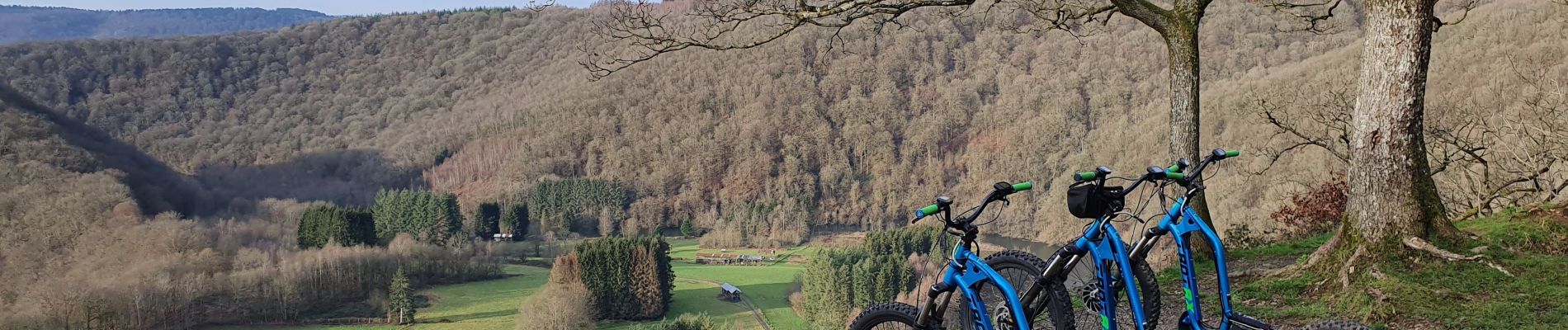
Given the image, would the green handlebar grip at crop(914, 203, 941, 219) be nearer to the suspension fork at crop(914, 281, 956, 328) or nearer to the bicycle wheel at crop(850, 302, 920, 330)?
the suspension fork at crop(914, 281, 956, 328)

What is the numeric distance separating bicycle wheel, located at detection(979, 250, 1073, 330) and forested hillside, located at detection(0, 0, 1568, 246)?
49078 millimetres

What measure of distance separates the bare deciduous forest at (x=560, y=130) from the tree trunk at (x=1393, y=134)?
12.1 metres

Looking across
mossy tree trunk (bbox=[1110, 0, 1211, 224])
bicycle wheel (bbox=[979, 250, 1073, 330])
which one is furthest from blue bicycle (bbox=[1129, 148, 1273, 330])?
mossy tree trunk (bbox=[1110, 0, 1211, 224])

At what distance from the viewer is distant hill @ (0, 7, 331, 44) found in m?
170

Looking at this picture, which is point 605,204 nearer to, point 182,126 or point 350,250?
point 350,250

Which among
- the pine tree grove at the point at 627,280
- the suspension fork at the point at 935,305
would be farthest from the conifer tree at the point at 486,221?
the suspension fork at the point at 935,305

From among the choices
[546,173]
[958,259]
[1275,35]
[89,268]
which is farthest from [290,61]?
[958,259]

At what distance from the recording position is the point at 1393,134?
583 cm

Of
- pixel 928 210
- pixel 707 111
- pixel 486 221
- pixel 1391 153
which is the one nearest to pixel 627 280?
pixel 486 221

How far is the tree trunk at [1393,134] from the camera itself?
5.74 meters

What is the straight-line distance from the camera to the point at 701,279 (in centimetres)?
5028

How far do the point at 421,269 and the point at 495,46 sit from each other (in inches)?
4021

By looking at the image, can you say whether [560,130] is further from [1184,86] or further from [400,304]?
[1184,86]

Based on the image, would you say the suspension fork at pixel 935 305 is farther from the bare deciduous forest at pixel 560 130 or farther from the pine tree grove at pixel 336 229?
the pine tree grove at pixel 336 229
